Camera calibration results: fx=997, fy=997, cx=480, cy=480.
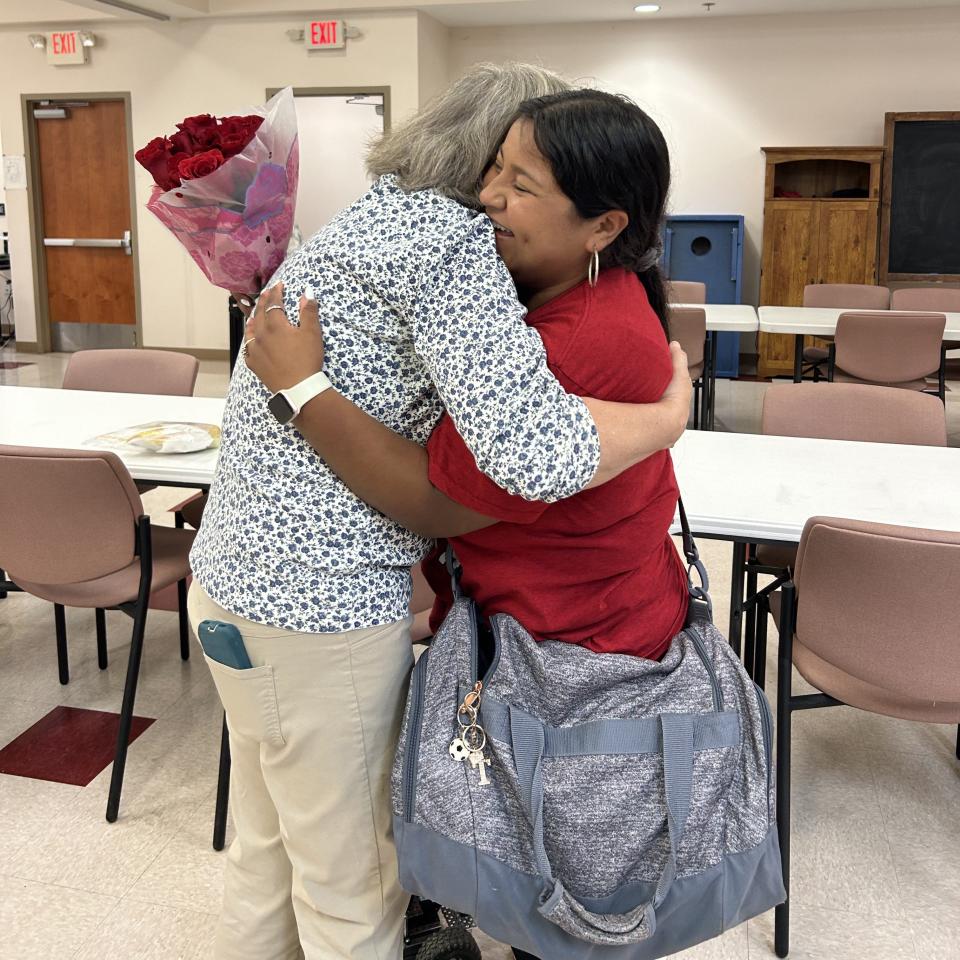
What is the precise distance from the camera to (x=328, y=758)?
1180 mm

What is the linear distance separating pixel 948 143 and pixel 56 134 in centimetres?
745

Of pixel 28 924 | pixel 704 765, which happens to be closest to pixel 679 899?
pixel 704 765

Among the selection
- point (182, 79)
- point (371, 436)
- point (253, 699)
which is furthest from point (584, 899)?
point (182, 79)

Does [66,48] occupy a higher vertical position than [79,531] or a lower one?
higher

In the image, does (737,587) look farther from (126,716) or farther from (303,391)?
(303,391)

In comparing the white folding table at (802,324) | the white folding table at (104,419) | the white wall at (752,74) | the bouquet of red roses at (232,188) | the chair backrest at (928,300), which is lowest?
the white folding table at (104,419)

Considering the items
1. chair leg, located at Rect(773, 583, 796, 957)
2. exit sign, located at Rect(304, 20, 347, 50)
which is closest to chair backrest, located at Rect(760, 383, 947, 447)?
chair leg, located at Rect(773, 583, 796, 957)

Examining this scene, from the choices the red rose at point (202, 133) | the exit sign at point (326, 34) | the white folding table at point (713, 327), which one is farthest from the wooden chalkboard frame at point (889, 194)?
the red rose at point (202, 133)

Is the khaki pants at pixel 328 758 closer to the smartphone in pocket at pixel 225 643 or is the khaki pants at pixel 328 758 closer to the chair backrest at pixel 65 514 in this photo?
the smartphone in pocket at pixel 225 643

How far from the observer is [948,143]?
25.3 feet

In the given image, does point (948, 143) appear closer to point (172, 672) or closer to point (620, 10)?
point (620, 10)

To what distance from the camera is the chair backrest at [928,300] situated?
5.93 metres

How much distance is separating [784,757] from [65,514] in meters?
1.52

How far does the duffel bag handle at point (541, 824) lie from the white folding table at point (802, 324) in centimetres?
429
